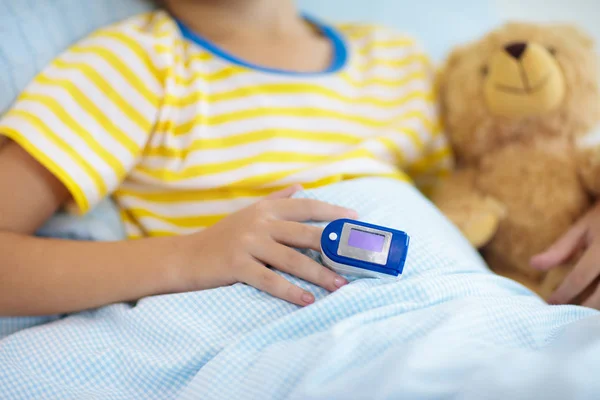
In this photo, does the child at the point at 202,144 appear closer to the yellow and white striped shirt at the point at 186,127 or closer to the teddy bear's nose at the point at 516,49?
the yellow and white striped shirt at the point at 186,127

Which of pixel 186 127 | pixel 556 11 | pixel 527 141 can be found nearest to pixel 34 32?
pixel 186 127

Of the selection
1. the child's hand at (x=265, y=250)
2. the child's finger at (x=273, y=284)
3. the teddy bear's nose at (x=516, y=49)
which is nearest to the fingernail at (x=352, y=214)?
the child's hand at (x=265, y=250)

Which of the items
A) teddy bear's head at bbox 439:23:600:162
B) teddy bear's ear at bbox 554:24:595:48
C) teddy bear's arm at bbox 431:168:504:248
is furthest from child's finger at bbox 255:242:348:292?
teddy bear's ear at bbox 554:24:595:48

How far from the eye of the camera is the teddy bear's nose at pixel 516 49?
750mm

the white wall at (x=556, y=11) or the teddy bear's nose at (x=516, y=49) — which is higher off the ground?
the white wall at (x=556, y=11)

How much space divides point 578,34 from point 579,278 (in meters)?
0.39

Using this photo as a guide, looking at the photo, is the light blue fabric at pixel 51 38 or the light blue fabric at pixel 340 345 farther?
the light blue fabric at pixel 51 38

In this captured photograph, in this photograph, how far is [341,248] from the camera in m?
0.54

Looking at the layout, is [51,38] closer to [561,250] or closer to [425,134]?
[425,134]

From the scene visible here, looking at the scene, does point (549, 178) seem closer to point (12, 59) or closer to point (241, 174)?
point (241, 174)

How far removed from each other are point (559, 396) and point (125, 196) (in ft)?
1.94

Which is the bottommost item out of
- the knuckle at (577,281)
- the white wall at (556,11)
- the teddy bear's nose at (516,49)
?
the knuckle at (577,281)

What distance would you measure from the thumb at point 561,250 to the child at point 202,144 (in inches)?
8.9

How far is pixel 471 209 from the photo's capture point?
796 mm
